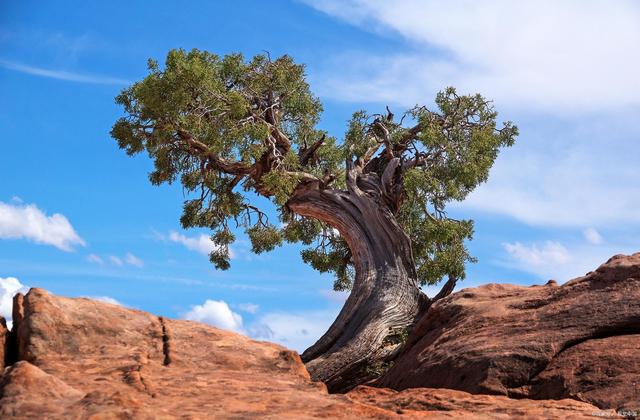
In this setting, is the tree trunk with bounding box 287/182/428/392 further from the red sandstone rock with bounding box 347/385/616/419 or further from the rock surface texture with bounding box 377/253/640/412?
the red sandstone rock with bounding box 347/385/616/419

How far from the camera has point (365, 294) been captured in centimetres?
1975

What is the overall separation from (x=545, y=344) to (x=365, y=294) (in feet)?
26.6

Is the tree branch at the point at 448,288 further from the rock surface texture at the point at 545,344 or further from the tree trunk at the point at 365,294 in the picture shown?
the rock surface texture at the point at 545,344

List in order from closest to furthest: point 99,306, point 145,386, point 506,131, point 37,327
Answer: point 145,386 → point 37,327 → point 99,306 → point 506,131

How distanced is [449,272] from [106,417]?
1739cm

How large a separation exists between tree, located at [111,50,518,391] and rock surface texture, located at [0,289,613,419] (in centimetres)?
832

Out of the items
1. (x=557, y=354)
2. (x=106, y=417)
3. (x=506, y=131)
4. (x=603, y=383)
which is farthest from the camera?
(x=506, y=131)

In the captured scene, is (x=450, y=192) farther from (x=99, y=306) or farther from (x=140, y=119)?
(x=99, y=306)

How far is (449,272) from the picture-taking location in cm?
2269

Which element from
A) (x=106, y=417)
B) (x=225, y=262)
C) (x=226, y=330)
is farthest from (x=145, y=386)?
(x=225, y=262)

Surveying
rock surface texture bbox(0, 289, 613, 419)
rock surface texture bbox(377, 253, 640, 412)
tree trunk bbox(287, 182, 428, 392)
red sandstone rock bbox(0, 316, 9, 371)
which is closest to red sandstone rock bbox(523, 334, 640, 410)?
rock surface texture bbox(377, 253, 640, 412)

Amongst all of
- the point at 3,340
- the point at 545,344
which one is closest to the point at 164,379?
the point at 3,340

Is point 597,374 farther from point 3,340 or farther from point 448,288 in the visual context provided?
point 448,288

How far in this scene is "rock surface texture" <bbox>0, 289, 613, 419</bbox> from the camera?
700cm
